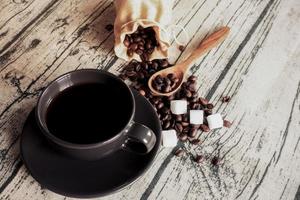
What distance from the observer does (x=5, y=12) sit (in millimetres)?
1084

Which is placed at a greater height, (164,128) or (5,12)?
(5,12)

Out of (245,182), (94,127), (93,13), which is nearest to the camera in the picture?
(94,127)

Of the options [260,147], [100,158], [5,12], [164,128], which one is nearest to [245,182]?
[260,147]

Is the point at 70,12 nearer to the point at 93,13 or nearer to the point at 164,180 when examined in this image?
the point at 93,13

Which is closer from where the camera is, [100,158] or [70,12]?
[100,158]

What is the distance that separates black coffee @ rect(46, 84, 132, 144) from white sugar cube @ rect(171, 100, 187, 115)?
19 cm

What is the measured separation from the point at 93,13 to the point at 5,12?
0.23m

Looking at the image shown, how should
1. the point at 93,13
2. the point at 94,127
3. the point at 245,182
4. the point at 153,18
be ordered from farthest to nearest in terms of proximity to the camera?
the point at 93,13
the point at 153,18
the point at 245,182
the point at 94,127

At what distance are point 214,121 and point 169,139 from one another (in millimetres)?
118

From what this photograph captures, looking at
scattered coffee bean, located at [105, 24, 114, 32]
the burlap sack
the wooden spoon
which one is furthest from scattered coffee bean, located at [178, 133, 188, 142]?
scattered coffee bean, located at [105, 24, 114, 32]

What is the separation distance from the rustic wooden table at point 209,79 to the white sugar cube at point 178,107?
8 centimetres

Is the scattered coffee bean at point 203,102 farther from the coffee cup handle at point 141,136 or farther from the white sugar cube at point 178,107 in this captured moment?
the coffee cup handle at point 141,136

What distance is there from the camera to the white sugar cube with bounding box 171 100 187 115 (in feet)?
3.03

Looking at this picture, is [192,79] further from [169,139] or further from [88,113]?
[88,113]
